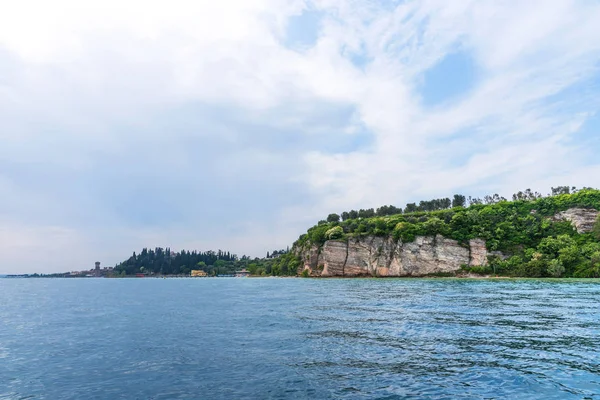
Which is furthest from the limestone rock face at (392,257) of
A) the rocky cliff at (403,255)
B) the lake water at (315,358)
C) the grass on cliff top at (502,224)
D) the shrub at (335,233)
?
the lake water at (315,358)

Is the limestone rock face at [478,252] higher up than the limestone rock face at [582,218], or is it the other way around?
the limestone rock face at [582,218]

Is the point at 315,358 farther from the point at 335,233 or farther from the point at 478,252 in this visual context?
the point at 335,233

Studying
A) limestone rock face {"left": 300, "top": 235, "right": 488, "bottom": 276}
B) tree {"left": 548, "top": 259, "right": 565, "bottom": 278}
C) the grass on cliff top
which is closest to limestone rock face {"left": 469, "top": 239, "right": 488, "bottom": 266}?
limestone rock face {"left": 300, "top": 235, "right": 488, "bottom": 276}

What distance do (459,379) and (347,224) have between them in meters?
172

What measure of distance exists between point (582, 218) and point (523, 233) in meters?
19.9

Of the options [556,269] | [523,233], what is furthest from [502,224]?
[556,269]

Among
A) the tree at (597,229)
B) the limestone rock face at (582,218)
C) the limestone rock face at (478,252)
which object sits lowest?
the limestone rock face at (478,252)

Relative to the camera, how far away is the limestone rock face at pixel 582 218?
418 ft

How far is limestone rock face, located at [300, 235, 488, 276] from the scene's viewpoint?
442ft

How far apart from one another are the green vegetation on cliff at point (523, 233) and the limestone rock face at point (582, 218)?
6.17 feet

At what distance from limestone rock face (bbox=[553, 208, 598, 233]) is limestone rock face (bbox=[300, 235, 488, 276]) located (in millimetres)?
32494

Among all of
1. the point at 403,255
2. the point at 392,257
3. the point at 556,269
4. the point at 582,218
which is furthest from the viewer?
the point at 392,257

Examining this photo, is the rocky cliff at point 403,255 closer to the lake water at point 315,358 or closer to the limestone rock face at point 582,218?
the limestone rock face at point 582,218

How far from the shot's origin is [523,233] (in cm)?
13350
